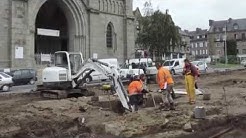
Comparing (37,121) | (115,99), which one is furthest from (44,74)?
(37,121)

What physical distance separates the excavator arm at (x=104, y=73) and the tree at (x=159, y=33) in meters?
39.7

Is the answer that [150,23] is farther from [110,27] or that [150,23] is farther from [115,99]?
[115,99]

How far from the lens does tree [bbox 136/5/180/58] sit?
61.9 m

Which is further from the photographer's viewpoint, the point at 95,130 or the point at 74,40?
the point at 74,40

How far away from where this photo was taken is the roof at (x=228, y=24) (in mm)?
142500

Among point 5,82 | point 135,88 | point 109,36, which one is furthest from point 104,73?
point 109,36

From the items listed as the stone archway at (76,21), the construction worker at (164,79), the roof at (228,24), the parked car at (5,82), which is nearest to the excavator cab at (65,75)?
the construction worker at (164,79)

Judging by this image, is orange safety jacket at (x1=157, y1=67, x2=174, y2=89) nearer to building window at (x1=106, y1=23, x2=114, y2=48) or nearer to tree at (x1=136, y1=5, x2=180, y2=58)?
building window at (x1=106, y1=23, x2=114, y2=48)

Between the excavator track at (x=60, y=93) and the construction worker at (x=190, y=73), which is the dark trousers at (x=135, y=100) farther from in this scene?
the excavator track at (x=60, y=93)

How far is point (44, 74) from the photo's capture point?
23406 mm

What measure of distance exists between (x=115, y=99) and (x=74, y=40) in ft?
100

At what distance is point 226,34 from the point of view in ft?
460

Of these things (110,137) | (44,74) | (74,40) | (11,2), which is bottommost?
(110,137)

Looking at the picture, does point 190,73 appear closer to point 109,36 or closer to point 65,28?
point 65,28
